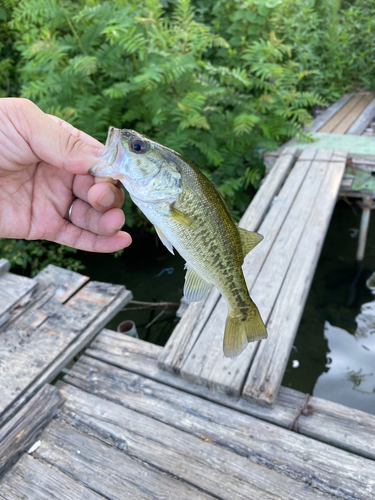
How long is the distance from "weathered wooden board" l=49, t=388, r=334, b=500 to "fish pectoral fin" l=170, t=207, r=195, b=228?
5.57 ft

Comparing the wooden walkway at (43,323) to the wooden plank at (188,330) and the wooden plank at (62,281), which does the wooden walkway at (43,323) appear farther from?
the wooden plank at (188,330)

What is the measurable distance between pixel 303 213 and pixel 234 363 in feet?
7.19

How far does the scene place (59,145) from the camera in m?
1.68

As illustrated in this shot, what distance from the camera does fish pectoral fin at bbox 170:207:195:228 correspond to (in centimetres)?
145

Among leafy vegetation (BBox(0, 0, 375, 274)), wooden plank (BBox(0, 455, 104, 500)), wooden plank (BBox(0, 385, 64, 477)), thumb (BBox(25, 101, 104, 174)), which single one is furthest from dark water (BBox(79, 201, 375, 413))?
thumb (BBox(25, 101, 104, 174))

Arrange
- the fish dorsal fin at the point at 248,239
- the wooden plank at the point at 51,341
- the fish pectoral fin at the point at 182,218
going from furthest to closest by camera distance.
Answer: the wooden plank at the point at 51,341
the fish dorsal fin at the point at 248,239
the fish pectoral fin at the point at 182,218

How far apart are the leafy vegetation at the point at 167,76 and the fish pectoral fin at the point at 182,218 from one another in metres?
2.85

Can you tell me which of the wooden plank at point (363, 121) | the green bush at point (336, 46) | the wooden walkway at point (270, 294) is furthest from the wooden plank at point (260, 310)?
the green bush at point (336, 46)

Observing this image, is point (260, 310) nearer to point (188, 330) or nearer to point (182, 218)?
point (188, 330)

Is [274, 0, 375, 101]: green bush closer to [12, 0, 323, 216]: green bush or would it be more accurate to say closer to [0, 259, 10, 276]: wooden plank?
[12, 0, 323, 216]: green bush

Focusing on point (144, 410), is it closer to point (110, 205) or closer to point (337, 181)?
point (110, 205)

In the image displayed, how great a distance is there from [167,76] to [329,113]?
4.15 m

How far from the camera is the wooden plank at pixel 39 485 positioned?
221 cm

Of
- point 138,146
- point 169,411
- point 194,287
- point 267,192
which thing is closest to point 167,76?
point 267,192
